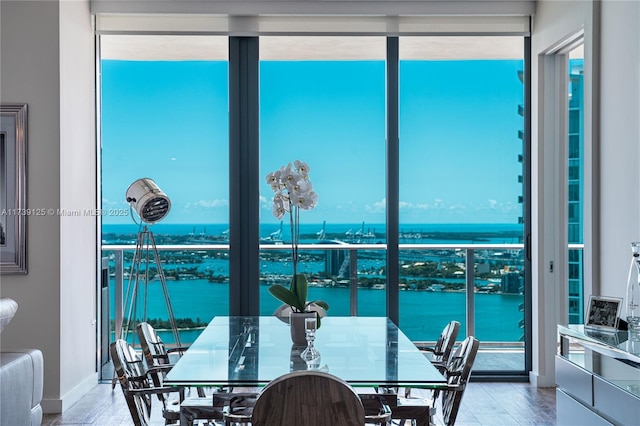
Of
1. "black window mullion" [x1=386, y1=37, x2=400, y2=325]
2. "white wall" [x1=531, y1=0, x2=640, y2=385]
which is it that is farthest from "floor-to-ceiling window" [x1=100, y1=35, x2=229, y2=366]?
"white wall" [x1=531, y1=0, x2=640, y2=385]

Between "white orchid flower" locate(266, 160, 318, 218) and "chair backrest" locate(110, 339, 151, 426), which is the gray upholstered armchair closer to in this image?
"chair backrest" locate(110, 339, 151, 426)

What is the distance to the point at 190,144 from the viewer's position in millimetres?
5770

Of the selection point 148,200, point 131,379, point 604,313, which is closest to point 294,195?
point 131,379

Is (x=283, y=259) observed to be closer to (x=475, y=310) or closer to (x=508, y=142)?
(x=475, y=310)

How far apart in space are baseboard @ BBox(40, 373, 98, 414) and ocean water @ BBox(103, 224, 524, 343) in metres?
0.77

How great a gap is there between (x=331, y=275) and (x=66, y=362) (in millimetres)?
2208

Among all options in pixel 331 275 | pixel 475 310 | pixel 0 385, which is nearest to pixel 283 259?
pixel 331 275

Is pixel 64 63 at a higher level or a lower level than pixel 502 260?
higher

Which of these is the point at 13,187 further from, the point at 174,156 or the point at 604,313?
the point at 604,313

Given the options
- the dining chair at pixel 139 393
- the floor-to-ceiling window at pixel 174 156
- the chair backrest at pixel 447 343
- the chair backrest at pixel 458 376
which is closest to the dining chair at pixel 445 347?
the chair backrest at pixel 447 343

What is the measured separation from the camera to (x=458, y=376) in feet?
10.2

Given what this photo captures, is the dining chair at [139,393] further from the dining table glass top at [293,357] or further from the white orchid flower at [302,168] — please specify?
the white orchid flower at [302,168]

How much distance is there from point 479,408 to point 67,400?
2.90 m

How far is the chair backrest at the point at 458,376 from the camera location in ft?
9.74
